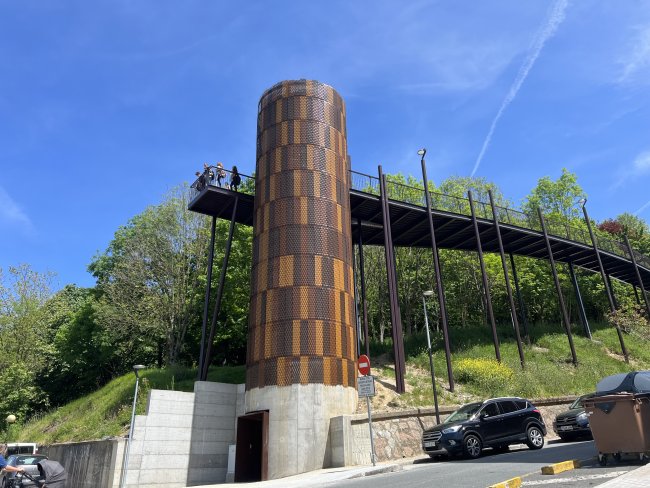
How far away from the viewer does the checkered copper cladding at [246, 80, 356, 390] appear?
2005 cm

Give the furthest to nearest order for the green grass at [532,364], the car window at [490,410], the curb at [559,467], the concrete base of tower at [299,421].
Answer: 1. the green grass at [532,364]
2. the concrete base of tower at [299,421]
3. the car window at [490,410]
4. the curb at [559,467]

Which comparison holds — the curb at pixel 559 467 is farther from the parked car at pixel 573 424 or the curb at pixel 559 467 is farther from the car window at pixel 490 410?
the parked car at pixel 573 424

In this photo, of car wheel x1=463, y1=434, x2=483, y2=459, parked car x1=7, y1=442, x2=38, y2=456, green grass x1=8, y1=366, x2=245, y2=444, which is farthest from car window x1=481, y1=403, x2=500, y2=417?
parked car x1=7, y1=442, x2=38, y2=456

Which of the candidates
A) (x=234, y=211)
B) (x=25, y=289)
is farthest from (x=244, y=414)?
(x=25, y=289)

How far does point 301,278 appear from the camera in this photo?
2091 cm

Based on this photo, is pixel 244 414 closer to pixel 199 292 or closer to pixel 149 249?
pixel 199 292

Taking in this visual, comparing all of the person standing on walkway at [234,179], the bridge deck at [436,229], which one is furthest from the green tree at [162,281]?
the person standing on walkway at [234,179]

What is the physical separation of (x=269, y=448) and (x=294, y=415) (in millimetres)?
1518

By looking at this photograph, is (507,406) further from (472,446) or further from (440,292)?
(440,292)

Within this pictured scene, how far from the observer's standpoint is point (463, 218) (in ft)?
98.2

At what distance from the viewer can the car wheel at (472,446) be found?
48.8ft

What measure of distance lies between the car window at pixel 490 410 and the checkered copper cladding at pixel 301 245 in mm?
6122

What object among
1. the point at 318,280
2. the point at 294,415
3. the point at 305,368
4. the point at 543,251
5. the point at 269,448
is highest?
the point at 543,251

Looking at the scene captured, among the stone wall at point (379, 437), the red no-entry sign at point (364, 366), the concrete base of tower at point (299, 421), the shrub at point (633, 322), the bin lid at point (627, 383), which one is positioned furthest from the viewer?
the shrub at point (633, 322)
